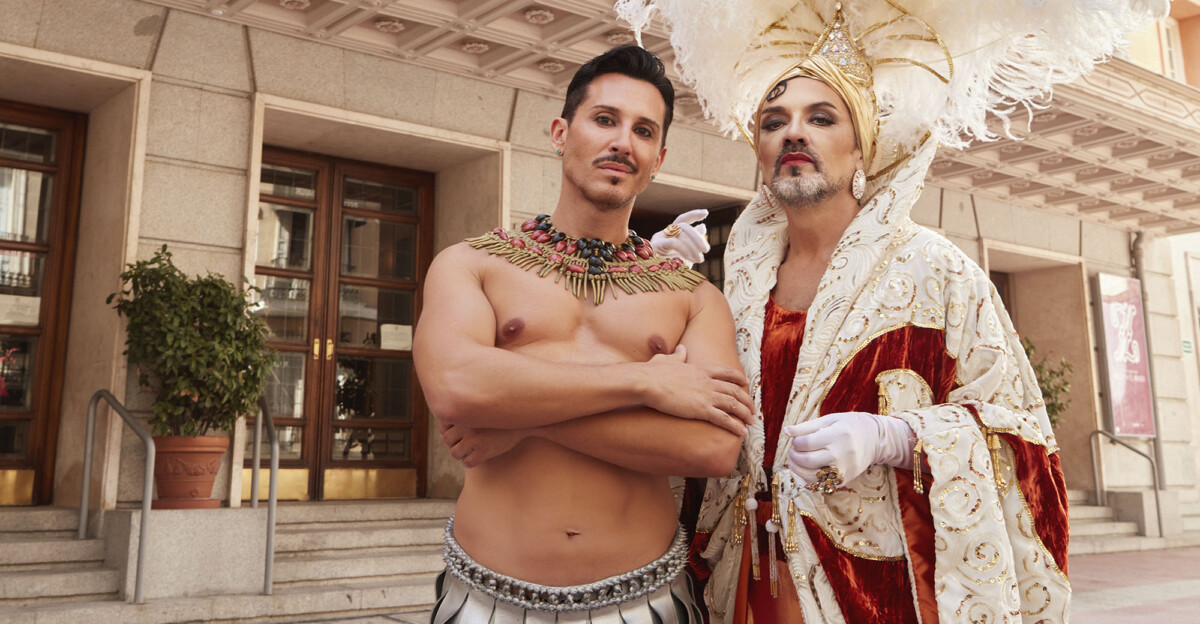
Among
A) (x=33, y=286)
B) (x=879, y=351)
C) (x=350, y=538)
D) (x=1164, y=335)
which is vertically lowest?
(x=350, y=538)

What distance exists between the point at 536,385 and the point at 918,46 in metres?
1.28

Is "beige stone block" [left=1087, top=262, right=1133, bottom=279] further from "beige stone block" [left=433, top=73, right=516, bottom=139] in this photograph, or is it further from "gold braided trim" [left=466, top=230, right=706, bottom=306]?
"gold braided trim" [left=466, top=230, right=706, bottom=306]

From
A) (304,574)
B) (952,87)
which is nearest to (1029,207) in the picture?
(304,574)

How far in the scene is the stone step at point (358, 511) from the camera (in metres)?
7.02

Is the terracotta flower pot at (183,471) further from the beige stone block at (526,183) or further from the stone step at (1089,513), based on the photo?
the stone step at (1089,513)

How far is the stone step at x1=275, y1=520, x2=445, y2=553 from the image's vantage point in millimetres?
6387

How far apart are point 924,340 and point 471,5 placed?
5.63m

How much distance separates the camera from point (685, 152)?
30.3 feet

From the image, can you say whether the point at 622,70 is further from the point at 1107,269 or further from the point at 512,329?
the point at 1107,269

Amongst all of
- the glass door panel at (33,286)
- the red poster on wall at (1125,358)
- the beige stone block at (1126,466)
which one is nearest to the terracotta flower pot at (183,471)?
the glass door panel at (33,286)

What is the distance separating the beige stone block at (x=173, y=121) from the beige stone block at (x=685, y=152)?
408cm

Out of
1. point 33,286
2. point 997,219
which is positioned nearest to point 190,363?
point 33,286

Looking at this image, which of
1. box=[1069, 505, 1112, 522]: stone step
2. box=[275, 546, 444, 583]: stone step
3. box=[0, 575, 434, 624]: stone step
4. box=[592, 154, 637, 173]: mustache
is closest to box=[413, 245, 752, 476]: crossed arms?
box=[592, 154, 637, 173]: mustache

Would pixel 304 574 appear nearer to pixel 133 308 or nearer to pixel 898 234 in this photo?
pixel 133 308
